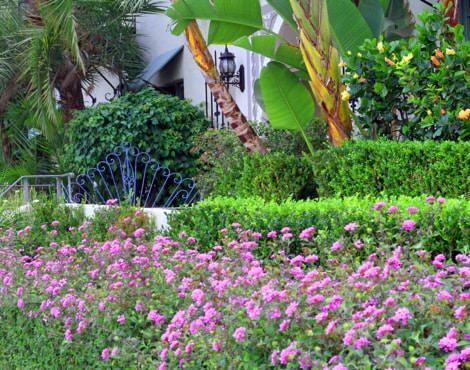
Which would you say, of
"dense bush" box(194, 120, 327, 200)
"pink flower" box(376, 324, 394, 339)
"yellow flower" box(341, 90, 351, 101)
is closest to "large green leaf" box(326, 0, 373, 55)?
"yellow flower" box(341, 90, 351, 101)

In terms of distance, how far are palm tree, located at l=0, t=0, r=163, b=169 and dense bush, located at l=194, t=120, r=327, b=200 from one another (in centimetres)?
312

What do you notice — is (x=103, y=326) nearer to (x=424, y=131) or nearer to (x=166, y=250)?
(x=166, y=250)

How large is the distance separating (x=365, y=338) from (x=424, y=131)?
5248 millimetres

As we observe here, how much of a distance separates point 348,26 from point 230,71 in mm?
3921

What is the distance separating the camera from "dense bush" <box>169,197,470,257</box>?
5.42m

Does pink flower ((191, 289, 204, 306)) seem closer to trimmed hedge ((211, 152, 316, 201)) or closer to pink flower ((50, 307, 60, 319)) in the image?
pink flower ((50, 307, 60, 319))

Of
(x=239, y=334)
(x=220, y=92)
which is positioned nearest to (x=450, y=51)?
(x=220, y=92)

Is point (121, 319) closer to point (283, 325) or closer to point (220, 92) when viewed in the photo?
point (283, 325)

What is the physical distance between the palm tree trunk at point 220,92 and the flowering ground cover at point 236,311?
14.5 ft

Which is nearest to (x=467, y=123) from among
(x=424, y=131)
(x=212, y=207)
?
(x=424, y=131)

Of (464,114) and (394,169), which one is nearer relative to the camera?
(464,114)

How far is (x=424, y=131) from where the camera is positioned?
8180mm

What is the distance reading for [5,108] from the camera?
1694 centimetres

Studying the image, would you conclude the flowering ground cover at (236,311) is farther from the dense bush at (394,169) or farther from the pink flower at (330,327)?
the dense bush at (394,169)
